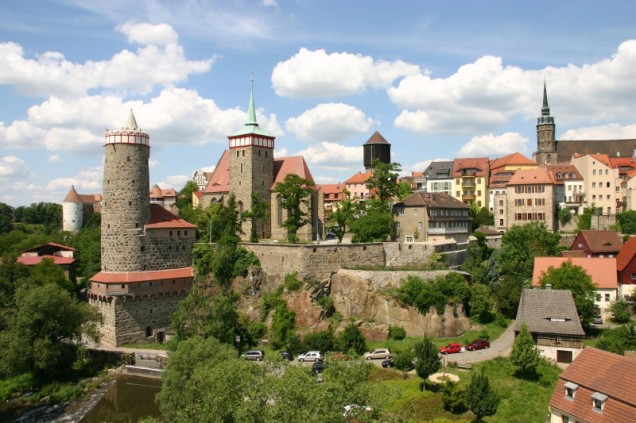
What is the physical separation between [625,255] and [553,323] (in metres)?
14.8

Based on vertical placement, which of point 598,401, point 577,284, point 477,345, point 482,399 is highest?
point 577,284

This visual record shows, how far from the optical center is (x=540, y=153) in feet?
295

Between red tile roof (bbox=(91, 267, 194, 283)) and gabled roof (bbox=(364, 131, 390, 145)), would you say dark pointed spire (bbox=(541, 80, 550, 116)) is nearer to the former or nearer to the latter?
gabled roof (bbox=(364, 131, 390, 145))

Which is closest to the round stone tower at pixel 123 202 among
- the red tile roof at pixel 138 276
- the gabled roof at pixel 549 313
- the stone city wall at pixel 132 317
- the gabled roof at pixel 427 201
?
the red tile roof at pixel 138 276

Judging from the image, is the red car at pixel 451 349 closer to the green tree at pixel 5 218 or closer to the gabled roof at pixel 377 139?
the gabled roof at pixel 377 139

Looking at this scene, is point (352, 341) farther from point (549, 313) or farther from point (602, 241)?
point (602, 241)

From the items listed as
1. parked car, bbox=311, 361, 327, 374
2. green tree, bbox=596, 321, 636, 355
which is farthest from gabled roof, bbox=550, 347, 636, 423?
parked car, bbox=311, 361, 327, 374

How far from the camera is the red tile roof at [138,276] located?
45000mm

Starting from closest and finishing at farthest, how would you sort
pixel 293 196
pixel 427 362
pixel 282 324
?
pixel 427 362 → pixel 282 324 → pixel 293 196

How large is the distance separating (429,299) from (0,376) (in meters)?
34.0

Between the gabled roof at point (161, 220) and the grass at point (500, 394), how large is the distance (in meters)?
25.0

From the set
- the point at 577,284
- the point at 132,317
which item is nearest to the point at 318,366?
the point at 132,317

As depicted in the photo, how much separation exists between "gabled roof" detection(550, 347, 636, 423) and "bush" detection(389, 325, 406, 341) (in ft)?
54.1

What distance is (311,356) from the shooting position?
1465 inches
